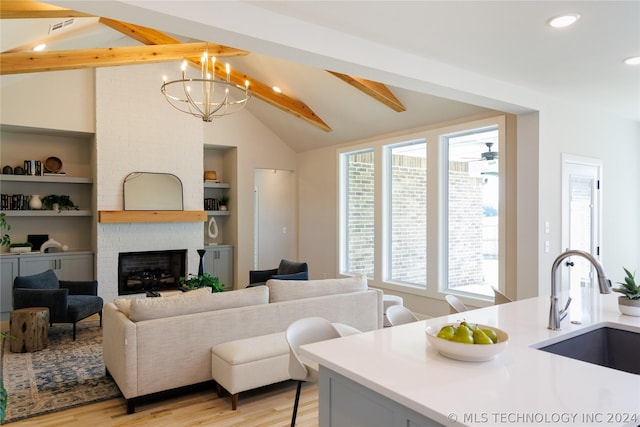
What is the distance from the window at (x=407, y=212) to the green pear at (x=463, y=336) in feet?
14.1

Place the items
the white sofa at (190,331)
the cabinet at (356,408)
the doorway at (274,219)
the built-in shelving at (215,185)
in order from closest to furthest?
the cabinet at (356,408) < the white sofa at (190,331) < the built-in shelving at (215,185) < the doorway at (274,219)

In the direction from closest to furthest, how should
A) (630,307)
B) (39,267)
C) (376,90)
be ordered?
(630,307)
(376,90)
(39,267)

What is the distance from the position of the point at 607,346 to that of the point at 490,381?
1237 mm

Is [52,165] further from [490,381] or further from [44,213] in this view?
[490,381]

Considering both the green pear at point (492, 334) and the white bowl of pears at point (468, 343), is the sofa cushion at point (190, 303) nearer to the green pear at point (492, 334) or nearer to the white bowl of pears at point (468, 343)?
the white bowl of pears at point (468, 343)

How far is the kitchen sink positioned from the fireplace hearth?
5947 millimetres

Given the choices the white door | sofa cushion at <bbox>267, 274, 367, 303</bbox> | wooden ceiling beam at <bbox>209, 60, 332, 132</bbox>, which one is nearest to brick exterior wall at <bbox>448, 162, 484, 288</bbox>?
the white door

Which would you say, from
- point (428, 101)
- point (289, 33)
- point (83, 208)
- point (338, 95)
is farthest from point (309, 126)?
point (289, 33)

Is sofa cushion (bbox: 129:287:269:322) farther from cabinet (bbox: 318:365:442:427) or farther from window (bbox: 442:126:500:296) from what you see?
window (bbox: 442:126:500:296)

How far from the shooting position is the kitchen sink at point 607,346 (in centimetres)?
204

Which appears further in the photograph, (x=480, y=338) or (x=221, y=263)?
(x=221, y=263)

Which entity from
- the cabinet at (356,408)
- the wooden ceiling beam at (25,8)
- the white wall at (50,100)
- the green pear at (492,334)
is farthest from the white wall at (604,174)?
the white wall at (50,100)

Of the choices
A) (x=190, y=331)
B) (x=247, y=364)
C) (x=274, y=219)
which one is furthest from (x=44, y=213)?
(x=247, y=364)

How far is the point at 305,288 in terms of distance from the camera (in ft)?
12.3
